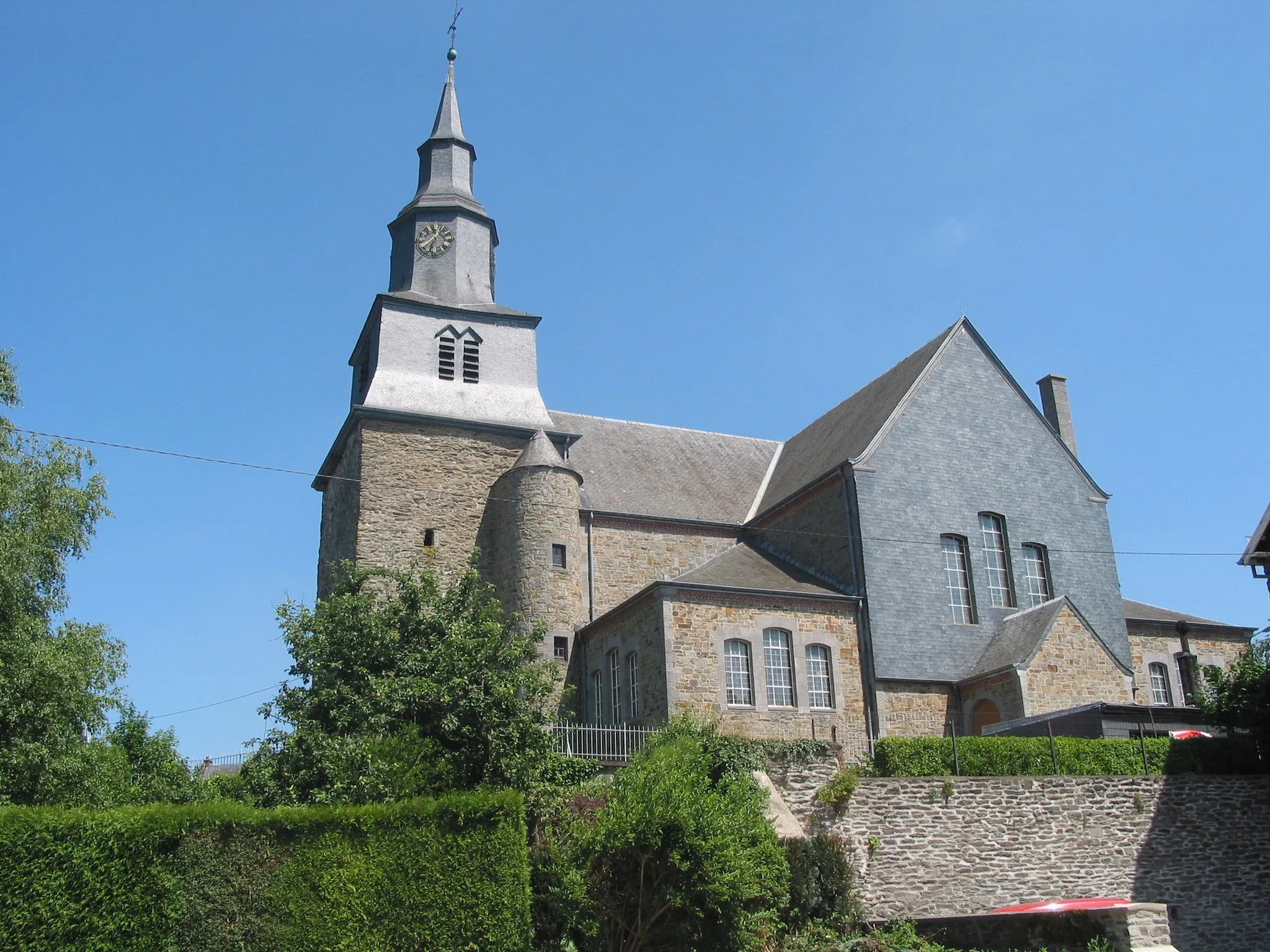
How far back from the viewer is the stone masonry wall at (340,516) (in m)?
25.8

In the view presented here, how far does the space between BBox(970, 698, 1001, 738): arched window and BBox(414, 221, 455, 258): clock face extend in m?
17.3

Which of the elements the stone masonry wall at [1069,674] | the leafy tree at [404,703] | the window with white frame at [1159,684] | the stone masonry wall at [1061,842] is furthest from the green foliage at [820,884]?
the window with white frame at [1159,684]

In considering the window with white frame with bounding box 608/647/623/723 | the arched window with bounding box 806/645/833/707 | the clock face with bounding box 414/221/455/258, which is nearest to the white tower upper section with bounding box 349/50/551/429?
the clock face with bounding box 414/221/455/258

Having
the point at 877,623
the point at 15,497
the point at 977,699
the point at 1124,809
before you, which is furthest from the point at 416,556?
the point at 1124,809

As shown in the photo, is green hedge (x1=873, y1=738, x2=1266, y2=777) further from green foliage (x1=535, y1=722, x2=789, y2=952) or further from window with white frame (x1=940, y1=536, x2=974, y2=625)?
window with white frame (x1=940, y1=536, x2=974, y2=625)

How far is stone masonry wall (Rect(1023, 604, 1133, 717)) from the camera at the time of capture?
853 inches

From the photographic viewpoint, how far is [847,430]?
27.8 m

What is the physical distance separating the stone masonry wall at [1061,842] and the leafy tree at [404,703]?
4.26 metres

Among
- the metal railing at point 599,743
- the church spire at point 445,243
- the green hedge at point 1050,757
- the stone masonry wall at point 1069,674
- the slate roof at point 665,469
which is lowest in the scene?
the green hedge at point 1050,757

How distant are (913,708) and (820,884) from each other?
26.2 feet

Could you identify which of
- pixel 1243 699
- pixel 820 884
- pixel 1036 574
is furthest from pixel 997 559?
pixel 820 884

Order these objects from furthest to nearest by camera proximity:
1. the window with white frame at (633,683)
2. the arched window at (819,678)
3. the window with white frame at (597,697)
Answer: the window with white frame at (597,697) → the arched window at (819,678) → the window with white frame at (633,683)

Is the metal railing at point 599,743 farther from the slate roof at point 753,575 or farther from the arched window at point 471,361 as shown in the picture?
the arched window at point 471,361

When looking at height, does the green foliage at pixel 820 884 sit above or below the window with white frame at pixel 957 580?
below
